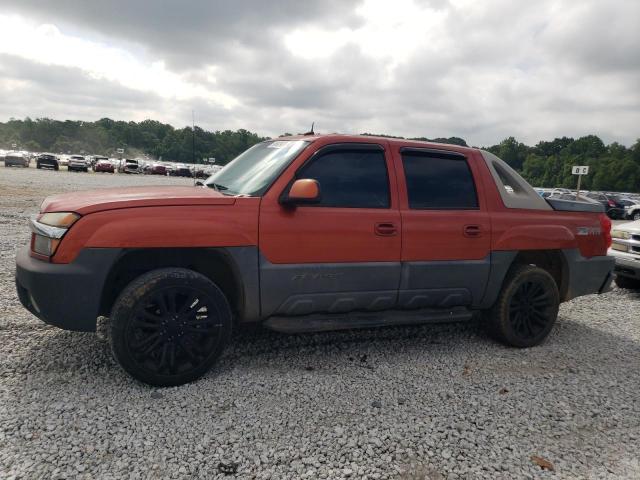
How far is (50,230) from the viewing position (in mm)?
2973

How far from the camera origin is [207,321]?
3195 mm

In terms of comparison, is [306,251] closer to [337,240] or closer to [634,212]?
[337,240]

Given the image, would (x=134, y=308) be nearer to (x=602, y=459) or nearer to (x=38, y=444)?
(x=38, y=444)

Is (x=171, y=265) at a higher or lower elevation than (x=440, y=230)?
lower

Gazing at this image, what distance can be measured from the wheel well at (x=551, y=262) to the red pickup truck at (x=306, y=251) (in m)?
0.02

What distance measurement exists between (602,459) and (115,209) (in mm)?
3322

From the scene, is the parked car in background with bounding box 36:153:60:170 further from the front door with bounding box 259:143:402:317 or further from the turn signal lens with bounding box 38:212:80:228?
the front door with bounding box 259:143:402:317

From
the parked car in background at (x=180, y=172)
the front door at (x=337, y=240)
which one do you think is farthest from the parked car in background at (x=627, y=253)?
the parked car in background at (x=180, y=172)

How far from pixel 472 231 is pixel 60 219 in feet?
10.3

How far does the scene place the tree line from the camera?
9700cm

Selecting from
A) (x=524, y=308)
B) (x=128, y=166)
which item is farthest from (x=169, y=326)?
(x=128, y=166)

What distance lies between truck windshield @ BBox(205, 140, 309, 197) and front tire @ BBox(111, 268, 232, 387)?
81 centimetres

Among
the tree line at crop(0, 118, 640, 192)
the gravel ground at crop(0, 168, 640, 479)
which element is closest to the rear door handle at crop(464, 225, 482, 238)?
the gravel ground at crop(0, 168, 640, 479)

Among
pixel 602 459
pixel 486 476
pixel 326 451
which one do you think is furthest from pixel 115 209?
pixel 602 459
